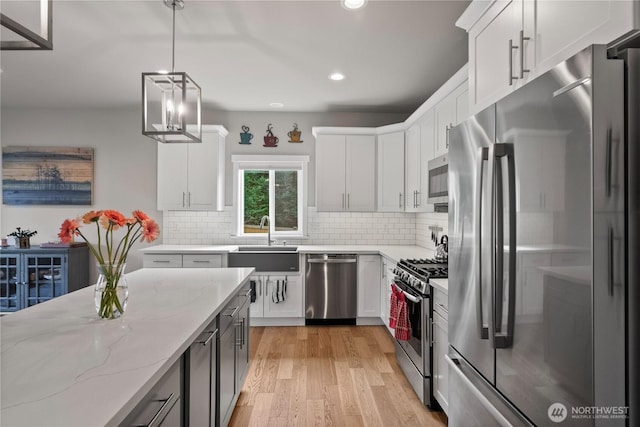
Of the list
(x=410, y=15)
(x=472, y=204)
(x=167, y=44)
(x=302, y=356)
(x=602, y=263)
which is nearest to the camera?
(x=602, y=263)

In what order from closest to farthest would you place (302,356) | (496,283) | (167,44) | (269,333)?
(496,283), (167,44), (302,356), (269,333)

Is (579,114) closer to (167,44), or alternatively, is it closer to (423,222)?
(167,44)

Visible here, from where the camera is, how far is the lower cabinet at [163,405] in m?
1.04

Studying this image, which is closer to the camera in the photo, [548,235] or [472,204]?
[548,235]

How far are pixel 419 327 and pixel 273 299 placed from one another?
2.20m

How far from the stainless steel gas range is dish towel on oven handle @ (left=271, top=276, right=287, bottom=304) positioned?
5.70ft

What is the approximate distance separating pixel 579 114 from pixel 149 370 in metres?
1.39

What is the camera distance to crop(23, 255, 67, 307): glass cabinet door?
4582mm

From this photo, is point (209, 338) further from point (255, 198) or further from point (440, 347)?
point (255, 198)

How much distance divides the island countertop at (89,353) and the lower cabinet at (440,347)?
4.38 feet

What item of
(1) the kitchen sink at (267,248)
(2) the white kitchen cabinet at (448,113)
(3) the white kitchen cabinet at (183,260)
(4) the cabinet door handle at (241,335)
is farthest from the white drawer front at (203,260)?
(2) the white kitchen cabinet at (448,113)

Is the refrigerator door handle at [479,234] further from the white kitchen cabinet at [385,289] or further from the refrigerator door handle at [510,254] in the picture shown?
the white kitchen cabinet at [385,289]

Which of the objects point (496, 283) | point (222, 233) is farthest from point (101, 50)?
point (496, 283)

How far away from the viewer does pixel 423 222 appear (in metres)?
4.80
